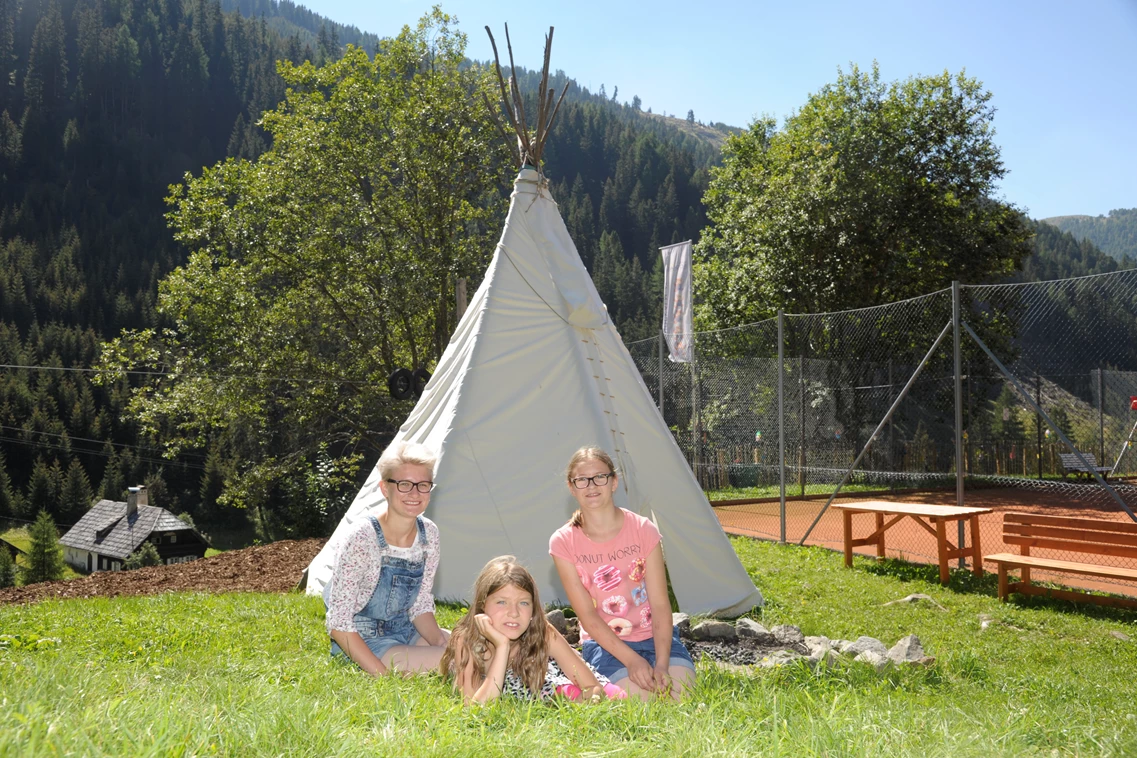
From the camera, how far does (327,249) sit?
59.5 ft

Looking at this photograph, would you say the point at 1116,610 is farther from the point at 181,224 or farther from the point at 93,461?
the point at 93,461

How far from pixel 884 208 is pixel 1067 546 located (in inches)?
468

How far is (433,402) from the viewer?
6.53 m

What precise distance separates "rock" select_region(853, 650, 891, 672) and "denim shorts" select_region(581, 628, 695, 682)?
1124 millimetres

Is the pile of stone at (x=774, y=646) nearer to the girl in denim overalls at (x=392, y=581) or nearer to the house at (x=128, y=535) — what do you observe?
the girl in denim overalls at (x=392, y=581)

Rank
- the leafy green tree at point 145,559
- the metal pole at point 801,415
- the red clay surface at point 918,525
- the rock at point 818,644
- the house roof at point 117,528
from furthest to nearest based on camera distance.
Answer: the house roof at point 117,528 → the leafy green tree at point 145,559 → the metal pole at point 801,415 → the red clay surface at point 918,525 → the rock at point 818,644

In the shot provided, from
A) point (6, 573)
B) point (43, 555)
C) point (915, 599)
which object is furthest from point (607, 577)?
point (43, 555)

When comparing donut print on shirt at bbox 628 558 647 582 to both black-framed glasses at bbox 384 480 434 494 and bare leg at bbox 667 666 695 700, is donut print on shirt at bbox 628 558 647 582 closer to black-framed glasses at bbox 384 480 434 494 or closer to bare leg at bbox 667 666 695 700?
bare leg at bbox 667 666 695 700

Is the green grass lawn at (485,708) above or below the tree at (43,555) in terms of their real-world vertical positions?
above

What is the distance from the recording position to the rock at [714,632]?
204 inches

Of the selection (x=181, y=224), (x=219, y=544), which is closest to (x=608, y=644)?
(x=181, y=224)

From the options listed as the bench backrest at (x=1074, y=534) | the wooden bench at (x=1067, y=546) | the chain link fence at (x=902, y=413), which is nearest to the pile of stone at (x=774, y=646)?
the wooden bench at (x=1067, y=546)

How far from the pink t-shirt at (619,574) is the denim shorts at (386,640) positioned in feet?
2.20

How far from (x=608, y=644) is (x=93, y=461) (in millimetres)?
60128
